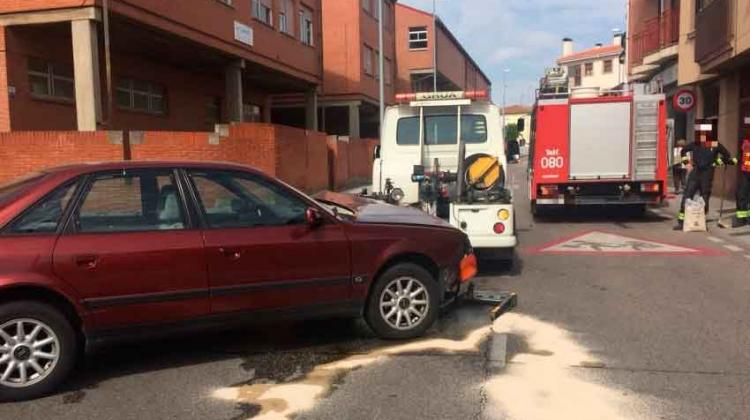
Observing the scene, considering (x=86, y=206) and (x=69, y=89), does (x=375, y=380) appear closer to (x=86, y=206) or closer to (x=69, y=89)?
(x=86, y=206)

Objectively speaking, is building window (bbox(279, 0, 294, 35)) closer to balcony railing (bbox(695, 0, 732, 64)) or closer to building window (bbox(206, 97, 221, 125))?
building window (bbox(206, 97, 221, 125))

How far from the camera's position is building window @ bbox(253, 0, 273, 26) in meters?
23.8

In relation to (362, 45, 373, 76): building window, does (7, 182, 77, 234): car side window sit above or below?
below

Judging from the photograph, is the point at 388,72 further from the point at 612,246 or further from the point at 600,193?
the point at 612,246

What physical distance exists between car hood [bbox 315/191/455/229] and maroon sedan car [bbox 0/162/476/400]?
0.04m

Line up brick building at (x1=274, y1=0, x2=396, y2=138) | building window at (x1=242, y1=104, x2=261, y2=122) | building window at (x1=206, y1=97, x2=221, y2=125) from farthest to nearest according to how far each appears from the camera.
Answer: brick building at (x1=274, y1=0, x2=396, y2=138) → building window at (x1=242, y1=104, x2=261, y2=122) → building window at (x1=206, y1=97, x2=221, y2=125)

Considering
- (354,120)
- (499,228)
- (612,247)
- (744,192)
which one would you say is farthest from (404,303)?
(354,120)

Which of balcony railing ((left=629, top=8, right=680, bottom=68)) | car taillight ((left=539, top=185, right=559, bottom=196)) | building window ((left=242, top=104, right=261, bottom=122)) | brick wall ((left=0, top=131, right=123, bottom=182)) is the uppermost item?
balcony railing ((left=629, top=8, right=680, bottom=68))

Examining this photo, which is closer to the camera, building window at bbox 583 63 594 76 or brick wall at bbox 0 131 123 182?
brick wall at bbox 0 131 123 182

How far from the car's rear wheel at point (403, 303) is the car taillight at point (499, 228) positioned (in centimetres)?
278

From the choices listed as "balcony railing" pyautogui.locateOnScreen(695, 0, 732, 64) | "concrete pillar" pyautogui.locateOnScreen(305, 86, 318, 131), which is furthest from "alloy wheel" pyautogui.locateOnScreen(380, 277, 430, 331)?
"concrete pillar" pyautogui.locateOnScreen(305, 86, 318, 131)

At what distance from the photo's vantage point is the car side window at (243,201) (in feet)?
17.4

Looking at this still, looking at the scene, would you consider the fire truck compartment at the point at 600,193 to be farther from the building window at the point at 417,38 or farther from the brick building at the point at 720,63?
the building window at the point at 417,38

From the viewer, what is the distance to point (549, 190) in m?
14.7
